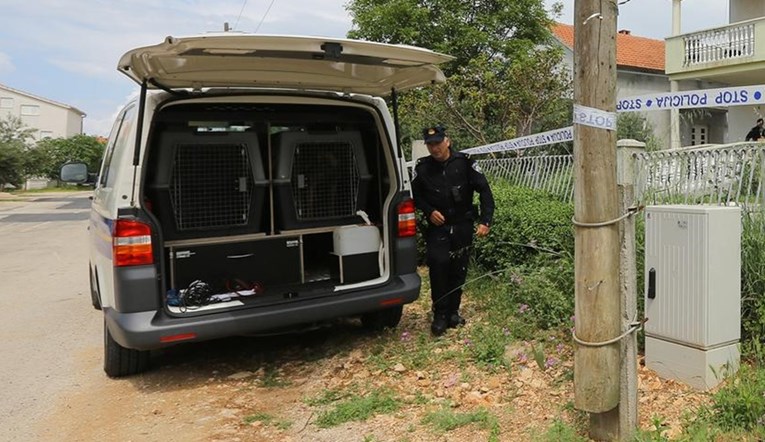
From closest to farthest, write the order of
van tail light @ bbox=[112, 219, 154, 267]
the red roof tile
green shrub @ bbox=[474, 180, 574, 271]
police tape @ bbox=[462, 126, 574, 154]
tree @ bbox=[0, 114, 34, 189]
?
1. van tail light @ bbox=[112, 219, 154, 267]
2. green shrub @ bbox=[474, 180, 574, 271]
3. police tape @ bbox=[462, 126, 574, 154]
4. the red roof tile
5. tree @ bbox=[0, 114, 34, 189]

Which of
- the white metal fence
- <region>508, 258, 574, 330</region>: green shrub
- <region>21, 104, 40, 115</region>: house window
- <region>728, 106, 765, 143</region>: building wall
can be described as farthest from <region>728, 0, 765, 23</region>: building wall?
<region>21, 104, 40, 115</region>: house window

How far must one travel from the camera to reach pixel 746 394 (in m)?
2.87

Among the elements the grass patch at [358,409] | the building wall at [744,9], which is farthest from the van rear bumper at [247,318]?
the building wall at [744,9]

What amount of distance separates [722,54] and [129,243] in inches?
694

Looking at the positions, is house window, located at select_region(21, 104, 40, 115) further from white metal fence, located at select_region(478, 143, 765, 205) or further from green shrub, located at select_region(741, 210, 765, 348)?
green shrub, located at select_region(741, 210, 765, 348)

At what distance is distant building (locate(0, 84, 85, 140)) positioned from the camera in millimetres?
64562

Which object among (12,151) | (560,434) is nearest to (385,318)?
(560,434)

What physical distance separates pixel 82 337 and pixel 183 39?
3.61m

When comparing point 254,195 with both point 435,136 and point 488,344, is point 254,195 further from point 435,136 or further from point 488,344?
point 488,344

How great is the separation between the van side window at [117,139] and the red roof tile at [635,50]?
19.7m

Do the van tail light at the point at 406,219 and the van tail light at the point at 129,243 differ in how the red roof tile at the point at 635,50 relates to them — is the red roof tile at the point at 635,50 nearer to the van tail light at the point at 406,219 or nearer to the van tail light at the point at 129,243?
the van tail light at the point at 406,219

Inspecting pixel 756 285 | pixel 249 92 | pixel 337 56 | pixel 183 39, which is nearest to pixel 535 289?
pixel 756 285

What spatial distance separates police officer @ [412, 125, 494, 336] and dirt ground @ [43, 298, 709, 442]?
0.95 ft

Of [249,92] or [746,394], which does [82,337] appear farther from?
[746,394]
